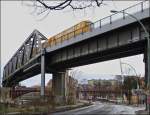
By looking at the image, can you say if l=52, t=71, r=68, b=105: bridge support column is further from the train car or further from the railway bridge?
the train car

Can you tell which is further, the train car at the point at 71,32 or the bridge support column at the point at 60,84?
the bridge support column at the point at 60,84

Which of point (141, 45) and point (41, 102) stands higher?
point (141, 45)

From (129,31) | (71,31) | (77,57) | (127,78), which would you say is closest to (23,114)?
(129,31)

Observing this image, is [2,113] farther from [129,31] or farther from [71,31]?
[71,31]

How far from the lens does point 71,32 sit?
212 ft

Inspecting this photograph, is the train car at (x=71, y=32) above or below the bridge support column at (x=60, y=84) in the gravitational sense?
above

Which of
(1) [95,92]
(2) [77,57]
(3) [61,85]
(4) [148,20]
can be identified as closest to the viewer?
(4) [148,20]

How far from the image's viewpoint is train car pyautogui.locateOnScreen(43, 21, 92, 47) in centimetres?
5883

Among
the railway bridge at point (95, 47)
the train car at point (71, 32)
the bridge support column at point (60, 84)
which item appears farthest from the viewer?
the bridge support column at point (60, 84)

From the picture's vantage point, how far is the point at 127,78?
468ft

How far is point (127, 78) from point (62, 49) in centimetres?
7623

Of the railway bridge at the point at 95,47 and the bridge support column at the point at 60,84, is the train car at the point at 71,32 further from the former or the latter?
the bridge support column at the point at 60,84

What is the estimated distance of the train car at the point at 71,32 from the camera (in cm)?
5883

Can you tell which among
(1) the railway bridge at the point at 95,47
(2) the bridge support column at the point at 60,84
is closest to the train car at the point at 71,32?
(1) the railway bridge at the point at 95,47
